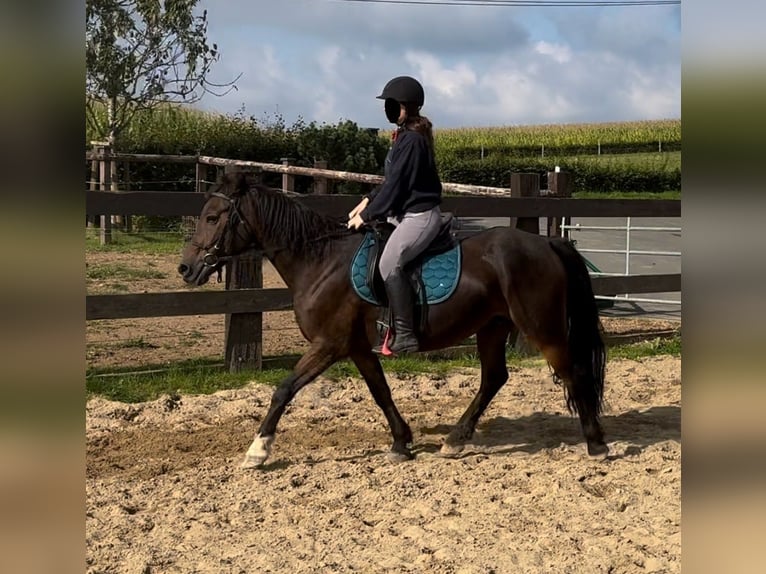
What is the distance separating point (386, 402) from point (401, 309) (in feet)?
2.23

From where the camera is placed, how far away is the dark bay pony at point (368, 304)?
4.68 metres

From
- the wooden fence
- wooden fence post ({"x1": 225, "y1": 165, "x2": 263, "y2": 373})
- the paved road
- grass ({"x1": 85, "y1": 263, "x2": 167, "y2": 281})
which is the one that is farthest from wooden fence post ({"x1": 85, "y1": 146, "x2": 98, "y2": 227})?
wooden fence post ({"x1": 225, "y1": 165, "x2": 263, "y2": 373})

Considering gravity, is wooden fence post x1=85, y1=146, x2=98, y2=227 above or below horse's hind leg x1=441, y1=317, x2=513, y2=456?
above

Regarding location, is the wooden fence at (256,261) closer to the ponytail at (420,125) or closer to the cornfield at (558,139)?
the ponytail at (420,125)

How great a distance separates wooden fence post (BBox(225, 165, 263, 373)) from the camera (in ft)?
21.6

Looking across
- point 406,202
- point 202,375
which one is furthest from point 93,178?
point 406,202

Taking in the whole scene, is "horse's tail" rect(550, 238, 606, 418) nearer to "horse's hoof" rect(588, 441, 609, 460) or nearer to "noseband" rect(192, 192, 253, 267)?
"horse's hoof" rect(588, 441, 609, 460)

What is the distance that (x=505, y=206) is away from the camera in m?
7.49

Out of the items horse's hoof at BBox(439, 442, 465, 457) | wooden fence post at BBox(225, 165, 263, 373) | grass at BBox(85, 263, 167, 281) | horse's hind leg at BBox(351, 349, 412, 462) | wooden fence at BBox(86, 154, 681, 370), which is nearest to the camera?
horse's hind leg at BBox(351, 349, 412, 462)

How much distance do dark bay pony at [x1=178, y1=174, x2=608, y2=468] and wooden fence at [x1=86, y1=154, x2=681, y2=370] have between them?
0.97 metres

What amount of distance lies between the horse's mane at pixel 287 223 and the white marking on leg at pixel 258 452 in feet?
3.72

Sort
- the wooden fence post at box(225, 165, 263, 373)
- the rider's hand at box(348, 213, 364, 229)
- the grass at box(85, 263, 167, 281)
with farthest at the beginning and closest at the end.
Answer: the grass at box(85, 263, 167, 281), the wooden fence post at box(225, 165, 263, 373), the rider's hand at box(348, 213, 364, 229)

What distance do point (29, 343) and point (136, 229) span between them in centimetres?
A: 1571

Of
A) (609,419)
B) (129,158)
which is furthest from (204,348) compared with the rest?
(129,158)
